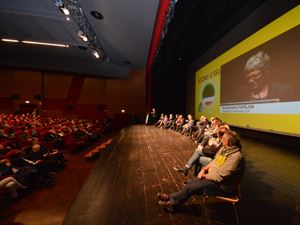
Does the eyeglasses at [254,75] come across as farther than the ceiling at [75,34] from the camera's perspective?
No

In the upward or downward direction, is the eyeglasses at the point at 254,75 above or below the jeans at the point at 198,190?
above

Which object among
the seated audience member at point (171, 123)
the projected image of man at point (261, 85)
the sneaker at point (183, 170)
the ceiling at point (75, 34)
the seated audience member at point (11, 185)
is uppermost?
the ceiling at point (75, 34)

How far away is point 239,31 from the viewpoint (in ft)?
19.3

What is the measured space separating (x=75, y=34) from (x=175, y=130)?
7258 millimetres

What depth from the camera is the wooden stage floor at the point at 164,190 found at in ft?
6.12

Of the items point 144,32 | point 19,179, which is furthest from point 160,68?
point 19,179

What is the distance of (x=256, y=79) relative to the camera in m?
5.04

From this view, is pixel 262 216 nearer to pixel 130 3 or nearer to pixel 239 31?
pixel 239 31

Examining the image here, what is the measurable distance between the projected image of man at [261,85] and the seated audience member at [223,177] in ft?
10.6

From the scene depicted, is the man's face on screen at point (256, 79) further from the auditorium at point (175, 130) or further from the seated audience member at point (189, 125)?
the seated audience member at point (189, 125)

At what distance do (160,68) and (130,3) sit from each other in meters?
6.50

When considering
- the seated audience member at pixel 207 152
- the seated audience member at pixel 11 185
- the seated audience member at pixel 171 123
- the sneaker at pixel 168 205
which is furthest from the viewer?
the seated audience member at pixel 171 123

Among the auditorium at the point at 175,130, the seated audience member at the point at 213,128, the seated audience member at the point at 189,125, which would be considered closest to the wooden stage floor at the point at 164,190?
the auditorium at the point at 175,130

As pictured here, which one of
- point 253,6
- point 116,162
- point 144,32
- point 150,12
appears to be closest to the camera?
point 116,162
